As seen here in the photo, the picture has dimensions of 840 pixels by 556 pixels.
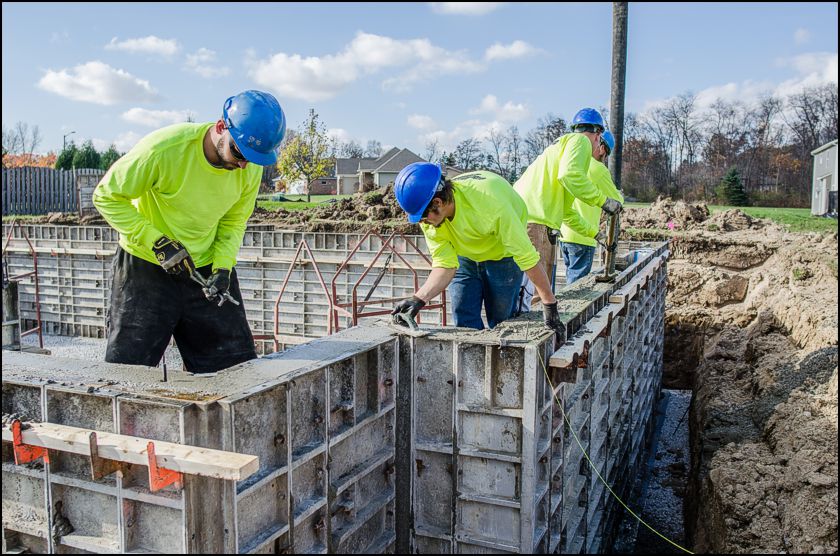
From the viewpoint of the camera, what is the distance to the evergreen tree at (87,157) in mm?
41281

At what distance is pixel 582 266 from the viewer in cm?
767

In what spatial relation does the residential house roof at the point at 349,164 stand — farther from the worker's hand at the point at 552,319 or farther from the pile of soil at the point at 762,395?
the worker's hand at the point at 552,319

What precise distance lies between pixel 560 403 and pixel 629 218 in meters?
16.4

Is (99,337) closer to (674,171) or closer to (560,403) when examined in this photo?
(560,403)

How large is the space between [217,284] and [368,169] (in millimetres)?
42220

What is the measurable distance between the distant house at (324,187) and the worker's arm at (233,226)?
4064 cm

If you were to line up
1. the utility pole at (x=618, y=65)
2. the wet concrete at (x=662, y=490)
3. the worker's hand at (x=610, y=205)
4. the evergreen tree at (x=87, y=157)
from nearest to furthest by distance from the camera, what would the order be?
the worker's hand at (x=610, y=205) → the wet concrete at (x=662, y=490) → the utility pole at (x=618, y=65) → the evergreen tree at (x=87, y=157)

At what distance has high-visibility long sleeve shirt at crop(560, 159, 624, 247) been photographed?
24.1 feet

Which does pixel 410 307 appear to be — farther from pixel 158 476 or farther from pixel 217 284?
pixel 158 476

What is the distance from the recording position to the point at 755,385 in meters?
7.13

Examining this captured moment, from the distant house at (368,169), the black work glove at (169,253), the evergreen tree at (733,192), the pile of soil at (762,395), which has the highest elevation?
the distant house at (368,169)

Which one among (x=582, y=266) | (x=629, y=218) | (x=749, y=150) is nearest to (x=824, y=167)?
(x=749, y=150)

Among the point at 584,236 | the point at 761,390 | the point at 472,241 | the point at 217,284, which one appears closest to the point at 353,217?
the point at 584,236

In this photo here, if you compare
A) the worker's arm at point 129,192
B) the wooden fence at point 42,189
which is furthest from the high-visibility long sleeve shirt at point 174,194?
the wooden fence at point 42,189
